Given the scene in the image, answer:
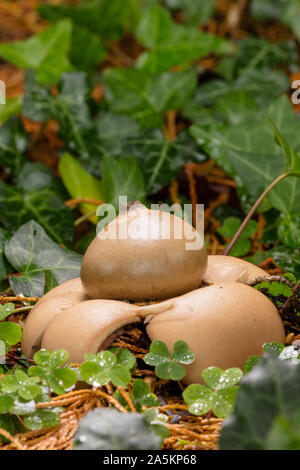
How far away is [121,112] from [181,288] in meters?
1.04

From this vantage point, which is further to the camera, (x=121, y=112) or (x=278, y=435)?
(x=121, y=112)

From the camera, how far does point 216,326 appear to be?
95 centimetres

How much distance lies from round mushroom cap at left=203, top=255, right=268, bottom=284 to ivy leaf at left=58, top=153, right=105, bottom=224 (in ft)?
2.16

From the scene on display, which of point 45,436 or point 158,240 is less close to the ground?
point 158,240

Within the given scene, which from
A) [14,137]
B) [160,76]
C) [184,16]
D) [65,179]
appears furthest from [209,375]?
[184,16]

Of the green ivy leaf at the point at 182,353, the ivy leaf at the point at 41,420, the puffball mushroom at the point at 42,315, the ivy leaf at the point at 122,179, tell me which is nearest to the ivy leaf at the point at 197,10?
the ivy leaf at the point at 122,179

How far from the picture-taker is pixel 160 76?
192 centimetres

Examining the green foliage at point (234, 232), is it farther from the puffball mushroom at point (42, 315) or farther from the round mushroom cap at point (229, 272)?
the puffball mushroom at point (42, 315)

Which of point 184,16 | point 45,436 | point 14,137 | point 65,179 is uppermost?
point 184,16

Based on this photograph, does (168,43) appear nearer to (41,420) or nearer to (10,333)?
(10,333)

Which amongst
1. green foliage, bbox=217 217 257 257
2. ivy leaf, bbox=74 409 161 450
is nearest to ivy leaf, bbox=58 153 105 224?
green foliage, bbox=217 217 257 257

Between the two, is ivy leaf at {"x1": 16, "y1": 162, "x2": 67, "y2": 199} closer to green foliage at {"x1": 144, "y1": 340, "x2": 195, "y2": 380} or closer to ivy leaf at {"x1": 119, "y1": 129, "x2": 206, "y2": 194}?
ivy leaf at {"x1": 119, "y1": 129, "x2": 206, "y2": 194}

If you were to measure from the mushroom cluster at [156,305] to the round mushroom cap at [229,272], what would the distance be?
2 cm

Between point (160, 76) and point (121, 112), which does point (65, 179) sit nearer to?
point (121, 112)
